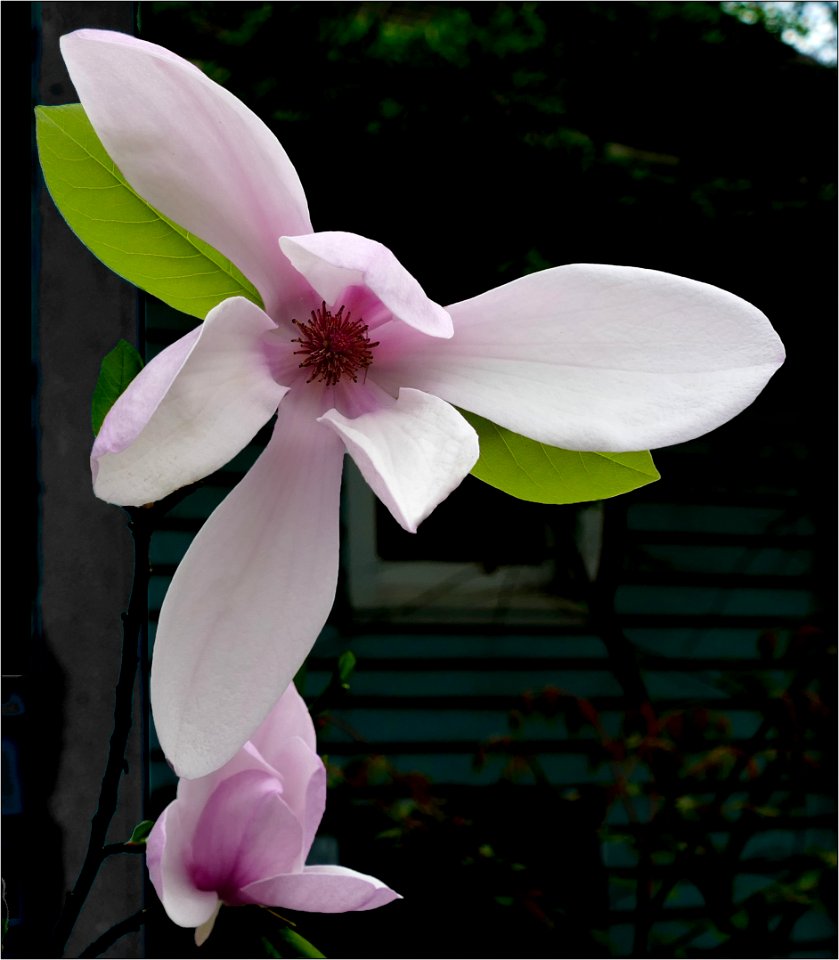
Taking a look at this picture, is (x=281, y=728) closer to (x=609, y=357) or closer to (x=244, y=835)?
(x=244, y=835)

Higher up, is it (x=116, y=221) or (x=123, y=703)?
(x=116, y=221)

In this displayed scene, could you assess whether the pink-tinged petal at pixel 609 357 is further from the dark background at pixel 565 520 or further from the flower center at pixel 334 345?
the dark background at pixel 565 520

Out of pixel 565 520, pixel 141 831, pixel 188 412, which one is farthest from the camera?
pixel 565 520

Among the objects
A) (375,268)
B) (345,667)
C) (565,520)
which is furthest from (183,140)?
(565,520)

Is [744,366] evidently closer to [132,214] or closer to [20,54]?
[132,214]

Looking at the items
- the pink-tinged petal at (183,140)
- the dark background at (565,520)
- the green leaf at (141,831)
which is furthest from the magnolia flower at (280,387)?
the dark background at (565,520)

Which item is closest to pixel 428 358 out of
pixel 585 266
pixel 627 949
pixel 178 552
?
pixel 585 266

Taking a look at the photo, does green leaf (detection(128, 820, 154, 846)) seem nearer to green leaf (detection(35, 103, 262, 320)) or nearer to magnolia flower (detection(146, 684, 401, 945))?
magnolia flower (detection(146, 684, 401, 945))

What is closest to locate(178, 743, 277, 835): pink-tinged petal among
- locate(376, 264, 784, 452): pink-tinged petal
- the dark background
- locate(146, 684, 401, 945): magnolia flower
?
locate(146, 684, 401, 945): magnolia flower
